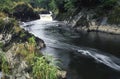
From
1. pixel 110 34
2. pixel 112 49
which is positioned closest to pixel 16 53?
pixel 112 49

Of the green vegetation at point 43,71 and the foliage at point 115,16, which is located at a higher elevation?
the foliage at point 115,16

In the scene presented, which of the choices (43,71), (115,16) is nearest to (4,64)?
(43,71)

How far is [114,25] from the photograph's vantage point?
5041cm

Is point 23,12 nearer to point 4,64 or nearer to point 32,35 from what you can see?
point 32,35

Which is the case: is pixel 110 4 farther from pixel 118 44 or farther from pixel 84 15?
pixel 118 44

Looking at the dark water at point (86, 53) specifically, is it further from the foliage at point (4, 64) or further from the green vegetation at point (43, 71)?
the green vegetation at point (43, 71)

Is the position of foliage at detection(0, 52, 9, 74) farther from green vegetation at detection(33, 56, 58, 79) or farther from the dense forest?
green vegetation at detection(33, 56, 58, 79)

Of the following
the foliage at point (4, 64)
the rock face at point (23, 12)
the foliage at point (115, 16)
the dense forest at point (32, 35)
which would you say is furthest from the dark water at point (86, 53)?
the rock face at point (23, 12)

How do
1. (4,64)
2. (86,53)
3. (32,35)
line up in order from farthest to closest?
(32,35), (86,53), (4,64)

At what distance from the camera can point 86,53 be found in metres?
35.0

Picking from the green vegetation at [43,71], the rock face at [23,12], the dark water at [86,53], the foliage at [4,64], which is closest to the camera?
the green vegetation at [43,71]

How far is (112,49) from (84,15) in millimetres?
23092

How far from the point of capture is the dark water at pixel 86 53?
2712 centimetres

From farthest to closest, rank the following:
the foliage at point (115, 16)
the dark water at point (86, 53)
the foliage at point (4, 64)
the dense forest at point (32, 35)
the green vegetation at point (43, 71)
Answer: the foliage at point (115, 16)
the dark water at point (86, 53)
the foliage at point (4, 64)
the dense forest at point (32, 35)
the green vegetation at point (43, 71)
